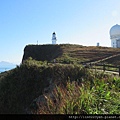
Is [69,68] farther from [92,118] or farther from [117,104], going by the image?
[92,118]

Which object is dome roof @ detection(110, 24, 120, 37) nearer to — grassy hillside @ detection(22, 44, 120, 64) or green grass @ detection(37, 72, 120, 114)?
grassy hillside @ detection(22, 44, 120, 64)

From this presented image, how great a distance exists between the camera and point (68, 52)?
140 ft

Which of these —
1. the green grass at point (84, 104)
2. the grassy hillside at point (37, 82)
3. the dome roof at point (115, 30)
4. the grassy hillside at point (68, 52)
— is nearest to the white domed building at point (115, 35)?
the dome roof at point (115, 30)

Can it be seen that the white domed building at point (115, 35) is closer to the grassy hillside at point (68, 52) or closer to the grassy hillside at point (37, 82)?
the grassy hillside at point (68, 52)

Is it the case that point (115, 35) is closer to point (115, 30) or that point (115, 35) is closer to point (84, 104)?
point (115, 30)

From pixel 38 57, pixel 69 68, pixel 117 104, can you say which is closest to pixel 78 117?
pixel 117 104

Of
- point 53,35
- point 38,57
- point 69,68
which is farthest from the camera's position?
point 53,35

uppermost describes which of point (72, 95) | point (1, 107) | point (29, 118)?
point (72, 95)

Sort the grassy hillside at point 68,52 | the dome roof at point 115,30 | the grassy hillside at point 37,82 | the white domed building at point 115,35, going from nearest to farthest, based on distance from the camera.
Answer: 1. the grassy hillside at point 37,82
2. the grassy hillside at point 68,52
3. the dome roof at point 115,30
4. the white domed building at point 115,35

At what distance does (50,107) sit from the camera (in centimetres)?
778

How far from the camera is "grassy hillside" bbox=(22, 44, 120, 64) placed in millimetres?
37438

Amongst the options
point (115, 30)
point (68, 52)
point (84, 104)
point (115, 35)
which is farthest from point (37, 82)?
point (115, 30)

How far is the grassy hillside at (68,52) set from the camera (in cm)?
3744

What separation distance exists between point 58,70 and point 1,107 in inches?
221
